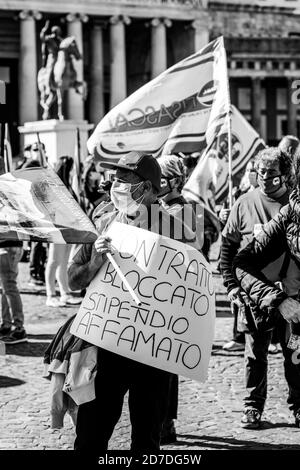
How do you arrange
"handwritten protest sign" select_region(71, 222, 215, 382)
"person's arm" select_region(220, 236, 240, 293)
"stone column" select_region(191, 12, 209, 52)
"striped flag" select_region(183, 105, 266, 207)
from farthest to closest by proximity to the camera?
"stone column" select_region(191, 12, 209, 52) < "striped flag" select_region(183, 105, 266, 207) < "person's arm" select_region(220, 236, 240, 293) < "handwritten protest sign" select_region(71, 222, 215, 382)

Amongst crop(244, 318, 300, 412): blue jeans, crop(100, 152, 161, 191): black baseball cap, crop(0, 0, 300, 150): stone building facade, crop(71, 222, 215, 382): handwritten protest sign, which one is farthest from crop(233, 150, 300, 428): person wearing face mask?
crop(0, 0, 300, 150): stone building facade

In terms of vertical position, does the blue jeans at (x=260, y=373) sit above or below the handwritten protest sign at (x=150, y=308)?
below

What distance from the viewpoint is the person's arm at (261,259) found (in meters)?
4.18

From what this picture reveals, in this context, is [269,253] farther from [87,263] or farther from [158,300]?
[87,263]

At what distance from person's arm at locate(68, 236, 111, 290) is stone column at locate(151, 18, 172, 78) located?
39.4 metres

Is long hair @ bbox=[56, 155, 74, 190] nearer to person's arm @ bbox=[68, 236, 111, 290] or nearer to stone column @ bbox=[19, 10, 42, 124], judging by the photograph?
person's arm @ bbox=[68, 236, 111, 290]

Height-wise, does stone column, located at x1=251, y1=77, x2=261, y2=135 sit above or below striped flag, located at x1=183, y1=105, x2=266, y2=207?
above

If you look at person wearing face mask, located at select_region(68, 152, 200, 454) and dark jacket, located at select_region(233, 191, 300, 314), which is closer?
person wearing face mask, located at select_region(68, 152, 200, 454)

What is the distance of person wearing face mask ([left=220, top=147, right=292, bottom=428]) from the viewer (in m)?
5.63

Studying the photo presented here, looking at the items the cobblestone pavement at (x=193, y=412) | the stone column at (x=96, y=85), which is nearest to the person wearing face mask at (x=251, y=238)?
the cobblestone pavement at (x=193, y=412)

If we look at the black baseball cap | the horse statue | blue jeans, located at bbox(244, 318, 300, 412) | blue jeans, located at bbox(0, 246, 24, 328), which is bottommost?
blue jeans, located at bbox(244, 318, 300, 412)

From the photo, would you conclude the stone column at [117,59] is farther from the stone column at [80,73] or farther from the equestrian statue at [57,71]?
the equestrian statue at [57,71]

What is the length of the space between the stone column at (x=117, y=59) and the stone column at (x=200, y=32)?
3.42m
